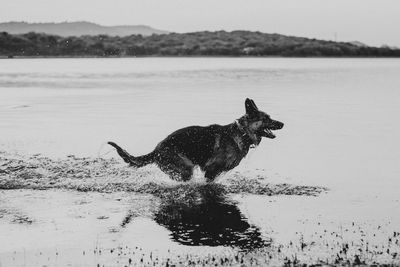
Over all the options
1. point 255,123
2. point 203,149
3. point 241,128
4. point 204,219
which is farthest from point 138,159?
point 204,219

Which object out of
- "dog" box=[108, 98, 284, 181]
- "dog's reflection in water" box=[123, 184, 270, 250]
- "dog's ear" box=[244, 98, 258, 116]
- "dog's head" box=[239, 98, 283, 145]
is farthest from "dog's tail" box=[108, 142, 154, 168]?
"dog's ear" box=[244, 98, 258, 116]

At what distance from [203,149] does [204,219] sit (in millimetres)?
2166

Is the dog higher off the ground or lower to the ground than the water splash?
higher

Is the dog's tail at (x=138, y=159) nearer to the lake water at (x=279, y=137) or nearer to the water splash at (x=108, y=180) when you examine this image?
the water splash at (x=108, y=180)

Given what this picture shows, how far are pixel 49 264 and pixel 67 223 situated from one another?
6.13 feet

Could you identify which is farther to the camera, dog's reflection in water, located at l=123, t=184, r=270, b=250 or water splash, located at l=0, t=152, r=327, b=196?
water splash, located at l=0, t=152, r=327, b=196

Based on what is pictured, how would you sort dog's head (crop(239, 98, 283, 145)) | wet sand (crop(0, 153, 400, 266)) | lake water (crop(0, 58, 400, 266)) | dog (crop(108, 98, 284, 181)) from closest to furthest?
1. wet sand (crop(0, 153, 400, 266))
2. lake water (crop(0, 58, 400, 266))
3. dog (crop(108, 98, 284, 181))
4. dog's head (crop(239, 98, 283, 145))

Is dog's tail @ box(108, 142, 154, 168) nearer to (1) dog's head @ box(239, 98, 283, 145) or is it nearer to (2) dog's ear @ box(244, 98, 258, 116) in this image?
(1) dog's head @ box(239, 98, 283, 145)

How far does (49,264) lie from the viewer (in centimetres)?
709

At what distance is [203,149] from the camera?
Answer: 11.2 metres

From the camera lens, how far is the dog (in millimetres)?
11141

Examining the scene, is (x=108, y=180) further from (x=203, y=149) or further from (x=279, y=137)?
(x=279, y=137)

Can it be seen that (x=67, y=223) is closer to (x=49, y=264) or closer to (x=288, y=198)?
(x=49, y=264)

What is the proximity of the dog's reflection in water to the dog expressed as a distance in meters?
0.41
